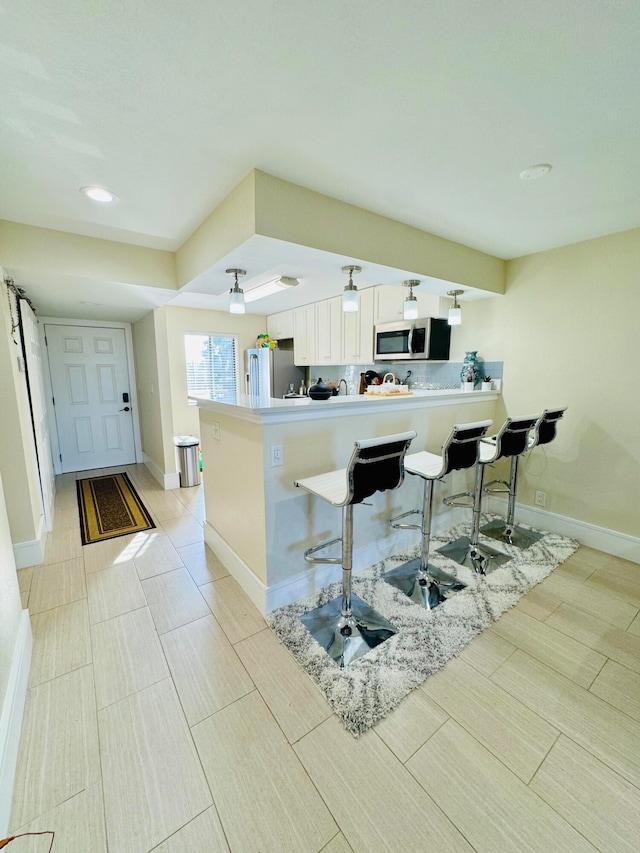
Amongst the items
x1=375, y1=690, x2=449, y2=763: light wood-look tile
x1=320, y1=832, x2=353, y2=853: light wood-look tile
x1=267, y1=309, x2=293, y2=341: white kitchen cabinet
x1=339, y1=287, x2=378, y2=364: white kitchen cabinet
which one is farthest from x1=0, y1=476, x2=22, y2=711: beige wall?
x1=267, y1=309, x2=293, y2=341: white kitchen cabinet

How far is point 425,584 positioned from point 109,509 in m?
3.32

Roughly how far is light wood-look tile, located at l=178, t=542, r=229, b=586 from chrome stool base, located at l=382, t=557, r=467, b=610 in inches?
49.0

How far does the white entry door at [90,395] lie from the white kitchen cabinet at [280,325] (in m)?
2.26

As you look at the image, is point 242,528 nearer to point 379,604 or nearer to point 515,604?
point 379,604

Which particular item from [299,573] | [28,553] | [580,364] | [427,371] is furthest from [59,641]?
[580,364]

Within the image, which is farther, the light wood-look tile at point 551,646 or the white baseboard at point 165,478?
the white baseboard at point 165,478

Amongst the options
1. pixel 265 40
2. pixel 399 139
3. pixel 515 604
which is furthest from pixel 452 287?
pixel 515 604

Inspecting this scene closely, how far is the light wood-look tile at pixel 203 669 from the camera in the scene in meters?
1.53

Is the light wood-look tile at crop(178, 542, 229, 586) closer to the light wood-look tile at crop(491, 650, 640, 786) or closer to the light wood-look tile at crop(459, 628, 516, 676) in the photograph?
the light wood-look tile at crop(459, 628, 516, 676)

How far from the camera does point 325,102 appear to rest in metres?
1.30

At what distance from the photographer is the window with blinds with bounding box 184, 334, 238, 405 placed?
490cm

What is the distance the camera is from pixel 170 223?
91.7 inches

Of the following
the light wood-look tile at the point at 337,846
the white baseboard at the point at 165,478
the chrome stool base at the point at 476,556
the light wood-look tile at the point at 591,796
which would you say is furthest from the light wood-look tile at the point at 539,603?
the white baseboard at the point at 165,478

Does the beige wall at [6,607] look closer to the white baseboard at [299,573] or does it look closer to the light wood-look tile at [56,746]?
the light wood-look tile at [56,746]
